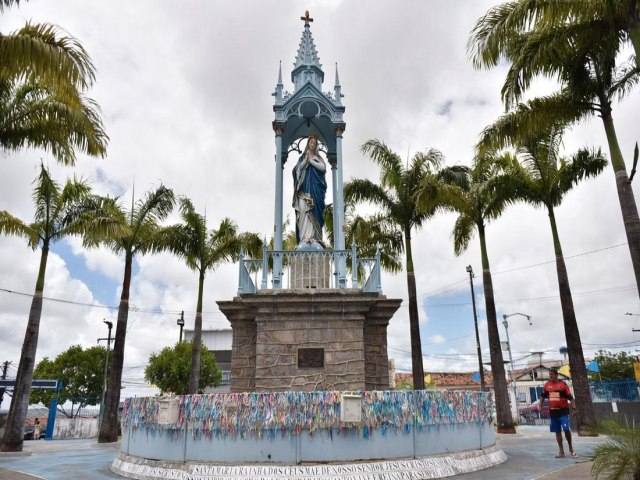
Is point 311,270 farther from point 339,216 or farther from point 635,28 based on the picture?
point 635,28

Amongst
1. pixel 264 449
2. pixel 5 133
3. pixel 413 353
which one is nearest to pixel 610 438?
pixel 264 449

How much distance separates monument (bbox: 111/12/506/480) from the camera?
783 centimetres

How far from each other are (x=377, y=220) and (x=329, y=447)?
1502 centimetres

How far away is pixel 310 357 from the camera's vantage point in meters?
9.82

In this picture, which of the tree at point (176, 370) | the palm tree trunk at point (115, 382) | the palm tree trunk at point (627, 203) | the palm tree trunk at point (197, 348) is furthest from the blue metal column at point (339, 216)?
the tree at point (176, 370)

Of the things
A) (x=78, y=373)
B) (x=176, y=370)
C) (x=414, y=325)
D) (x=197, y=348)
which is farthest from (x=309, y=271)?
(x=78, y=373)

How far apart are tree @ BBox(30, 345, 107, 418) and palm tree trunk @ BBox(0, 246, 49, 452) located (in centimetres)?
2869

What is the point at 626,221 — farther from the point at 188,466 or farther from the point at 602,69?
the point at 188,466

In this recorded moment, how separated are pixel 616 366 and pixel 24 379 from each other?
44885mm

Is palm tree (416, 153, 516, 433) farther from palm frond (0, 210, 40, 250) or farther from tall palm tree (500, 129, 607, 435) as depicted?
palm frond (0, 210, 40, 250)

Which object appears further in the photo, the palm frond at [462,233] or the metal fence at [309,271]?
the palm frond at [462,233]

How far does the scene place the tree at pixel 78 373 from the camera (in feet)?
139

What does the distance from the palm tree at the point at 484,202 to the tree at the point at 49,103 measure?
1118 cm

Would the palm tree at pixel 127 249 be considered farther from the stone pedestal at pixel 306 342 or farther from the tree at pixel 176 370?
the tree at pixel 176 370
